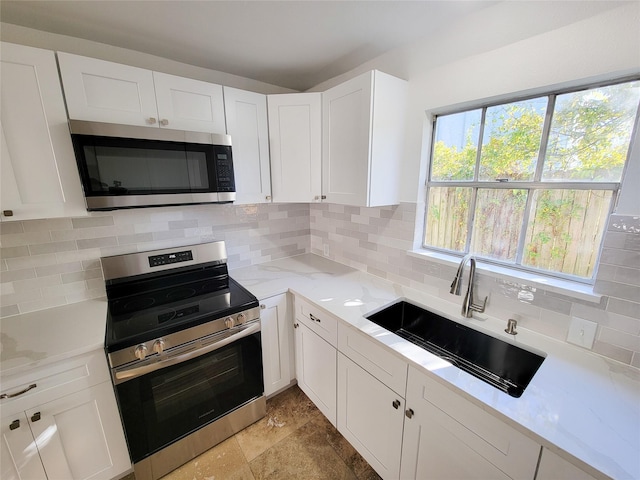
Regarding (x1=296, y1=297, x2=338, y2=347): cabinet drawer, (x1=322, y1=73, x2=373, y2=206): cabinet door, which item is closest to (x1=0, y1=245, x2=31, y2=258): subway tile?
(x1=296, y1=297, x2=338, y2=347): cabinet drawer

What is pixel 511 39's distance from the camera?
1.19 meters

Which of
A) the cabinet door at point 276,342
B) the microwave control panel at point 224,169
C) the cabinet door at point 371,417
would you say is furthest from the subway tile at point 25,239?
the cabinet door at point 371,417

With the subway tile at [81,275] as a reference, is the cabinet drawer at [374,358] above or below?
below

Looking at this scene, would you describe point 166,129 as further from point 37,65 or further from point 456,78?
point 456,78

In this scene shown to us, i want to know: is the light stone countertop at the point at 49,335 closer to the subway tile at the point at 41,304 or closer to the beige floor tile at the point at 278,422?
the subway tile at the point at 41,304

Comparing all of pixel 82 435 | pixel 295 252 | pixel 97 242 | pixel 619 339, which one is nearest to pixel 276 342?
pixel 295 252

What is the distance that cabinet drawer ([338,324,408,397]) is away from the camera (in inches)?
46.9

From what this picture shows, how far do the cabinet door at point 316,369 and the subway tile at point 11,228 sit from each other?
1658mm

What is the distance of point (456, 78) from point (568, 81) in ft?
1.58

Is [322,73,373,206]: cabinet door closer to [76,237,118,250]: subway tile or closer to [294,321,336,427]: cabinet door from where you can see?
[294,321,336,427]: cabinet door

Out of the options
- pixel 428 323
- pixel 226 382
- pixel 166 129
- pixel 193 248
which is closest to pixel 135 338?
pixel 226 382

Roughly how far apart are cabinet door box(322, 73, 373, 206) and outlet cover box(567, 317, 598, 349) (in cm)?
112

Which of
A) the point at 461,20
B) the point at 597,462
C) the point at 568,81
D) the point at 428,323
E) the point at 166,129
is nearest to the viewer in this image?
the point at 597,462

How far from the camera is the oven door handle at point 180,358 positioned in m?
1.25
